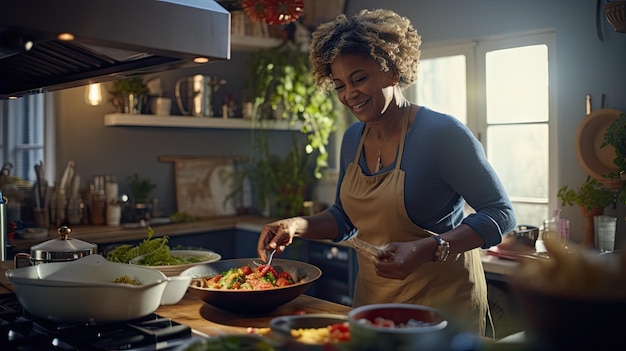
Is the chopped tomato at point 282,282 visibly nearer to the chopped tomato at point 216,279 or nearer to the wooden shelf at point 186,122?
the chopped tomato at point 216,279

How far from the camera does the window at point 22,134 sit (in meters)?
4.45

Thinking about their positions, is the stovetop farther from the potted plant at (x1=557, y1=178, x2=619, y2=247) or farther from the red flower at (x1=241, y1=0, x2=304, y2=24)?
the potted plant at (x1=557, y1=178, x2=619, y2=247)

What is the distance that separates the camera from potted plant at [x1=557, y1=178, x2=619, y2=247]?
3.04 m

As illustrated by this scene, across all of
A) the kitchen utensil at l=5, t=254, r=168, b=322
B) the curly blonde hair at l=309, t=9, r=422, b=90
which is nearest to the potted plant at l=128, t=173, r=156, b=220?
the curly blonde hair at l=309, t=9, r=422, b=90

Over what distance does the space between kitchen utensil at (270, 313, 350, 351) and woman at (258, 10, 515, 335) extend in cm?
65

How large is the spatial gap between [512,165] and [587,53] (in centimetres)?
73

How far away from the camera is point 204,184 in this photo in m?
4.42

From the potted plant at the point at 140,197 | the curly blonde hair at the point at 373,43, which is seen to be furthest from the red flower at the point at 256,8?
the potted plant at the point at 140,197

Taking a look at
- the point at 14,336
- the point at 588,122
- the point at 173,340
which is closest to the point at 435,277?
the point at 173,340

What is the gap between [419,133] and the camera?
209 cm

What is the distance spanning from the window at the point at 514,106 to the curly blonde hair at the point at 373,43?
1521 mm

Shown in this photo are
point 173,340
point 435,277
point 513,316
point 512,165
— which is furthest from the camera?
point 512,165

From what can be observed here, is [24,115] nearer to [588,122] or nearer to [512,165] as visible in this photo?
[512,165]

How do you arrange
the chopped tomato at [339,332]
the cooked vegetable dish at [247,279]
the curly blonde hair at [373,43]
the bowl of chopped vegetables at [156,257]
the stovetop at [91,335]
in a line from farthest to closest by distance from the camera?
1. the curly blonde hair at [373,43]
2. the bowl of chopped vegetables at [156,257]
3. the cooked vegetable dish at [247,279]
4. the stovetop at [91,335]
5. the chopped tomato at [339,332]
